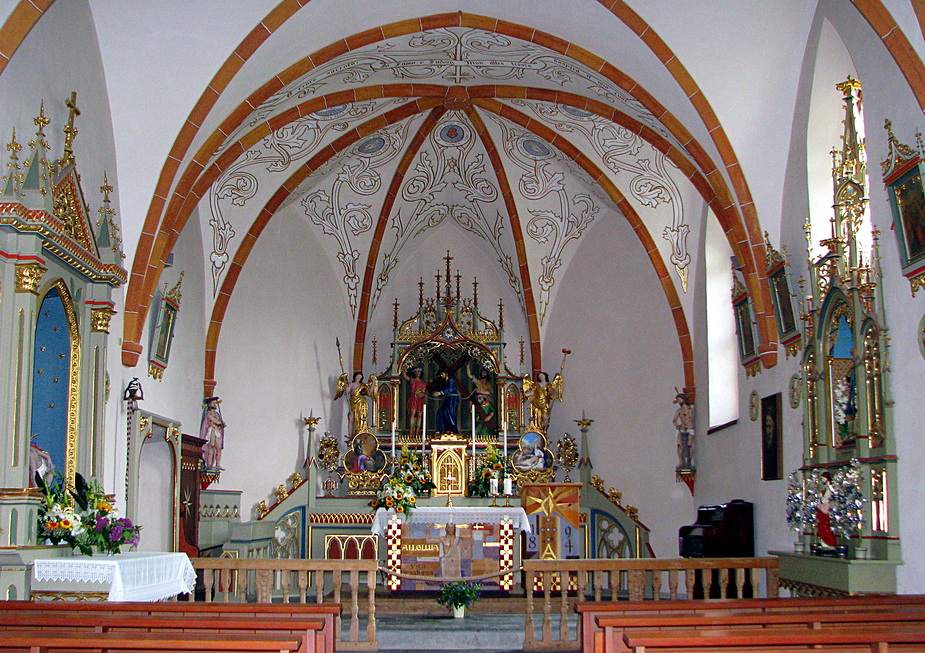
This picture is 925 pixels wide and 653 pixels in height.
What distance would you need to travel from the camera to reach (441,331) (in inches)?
702

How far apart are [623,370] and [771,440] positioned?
16.6 ft

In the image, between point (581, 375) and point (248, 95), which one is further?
point (581, 375)

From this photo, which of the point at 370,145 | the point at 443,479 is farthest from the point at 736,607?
the point at 370,145

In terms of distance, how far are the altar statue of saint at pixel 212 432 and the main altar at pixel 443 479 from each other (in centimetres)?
52

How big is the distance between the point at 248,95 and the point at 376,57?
2034mm

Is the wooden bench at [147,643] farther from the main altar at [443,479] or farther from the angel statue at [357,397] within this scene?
the angel statue at [357,397]

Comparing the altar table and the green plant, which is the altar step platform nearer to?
the green plant

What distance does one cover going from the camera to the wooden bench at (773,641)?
4785mm

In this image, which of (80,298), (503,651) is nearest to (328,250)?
(80,298)

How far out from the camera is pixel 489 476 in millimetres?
14492

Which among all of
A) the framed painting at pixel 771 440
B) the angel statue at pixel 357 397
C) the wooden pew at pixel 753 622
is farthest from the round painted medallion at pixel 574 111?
the wooden pew at pixel 753 622

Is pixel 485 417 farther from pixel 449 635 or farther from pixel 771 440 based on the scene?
pixel 449 635

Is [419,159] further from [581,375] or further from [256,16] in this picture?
[256,16]

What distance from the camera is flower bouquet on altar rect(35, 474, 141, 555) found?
8.35 m
